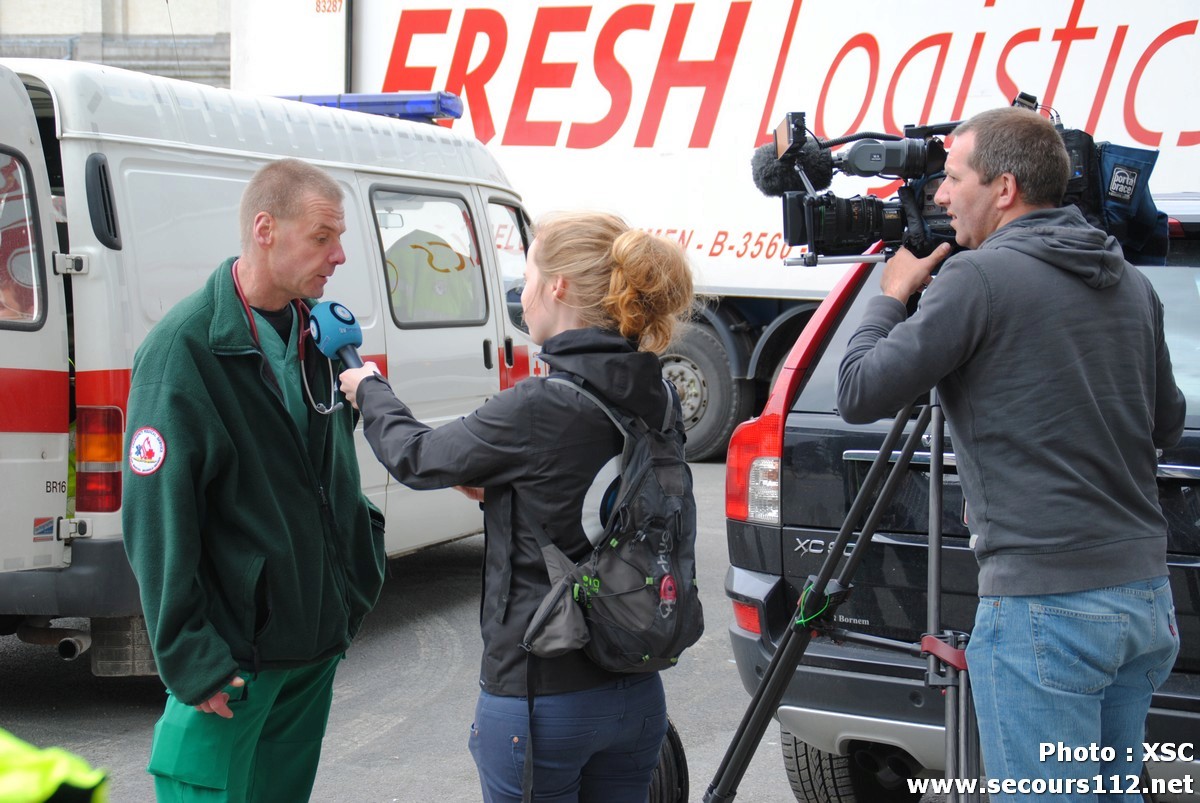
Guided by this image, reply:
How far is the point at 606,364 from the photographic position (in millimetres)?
2254

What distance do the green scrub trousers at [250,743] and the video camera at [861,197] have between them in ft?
4.59

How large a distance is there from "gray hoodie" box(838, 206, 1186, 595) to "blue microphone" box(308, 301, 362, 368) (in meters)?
A: 1.01

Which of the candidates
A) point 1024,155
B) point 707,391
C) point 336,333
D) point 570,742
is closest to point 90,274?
point 336,333

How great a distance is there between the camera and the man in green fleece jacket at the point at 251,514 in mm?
2379

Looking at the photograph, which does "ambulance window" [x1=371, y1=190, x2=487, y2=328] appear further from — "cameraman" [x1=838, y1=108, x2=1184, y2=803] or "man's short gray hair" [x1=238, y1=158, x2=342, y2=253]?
"cameraman" [x1=838, y1=108, x2=1184, y2=803]

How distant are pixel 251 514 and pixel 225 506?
0.18ft

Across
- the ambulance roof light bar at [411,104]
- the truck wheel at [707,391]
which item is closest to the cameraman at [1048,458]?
the ambulance roof light bar at [411,104]

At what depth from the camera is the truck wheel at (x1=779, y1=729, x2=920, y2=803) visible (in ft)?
12.3

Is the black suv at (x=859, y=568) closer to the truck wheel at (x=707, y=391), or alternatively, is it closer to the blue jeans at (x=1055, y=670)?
the blue jeans at (x=1055, y=670)

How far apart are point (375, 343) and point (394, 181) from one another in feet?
2.80

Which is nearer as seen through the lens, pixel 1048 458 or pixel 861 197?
pixel 1048 458

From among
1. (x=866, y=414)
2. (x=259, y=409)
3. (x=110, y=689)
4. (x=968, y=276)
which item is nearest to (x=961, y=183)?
(x=968, y=276)

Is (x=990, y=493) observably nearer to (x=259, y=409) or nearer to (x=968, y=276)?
(x=968, y=276)

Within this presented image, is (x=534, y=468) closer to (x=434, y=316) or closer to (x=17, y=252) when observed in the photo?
(x=17, y=252)
